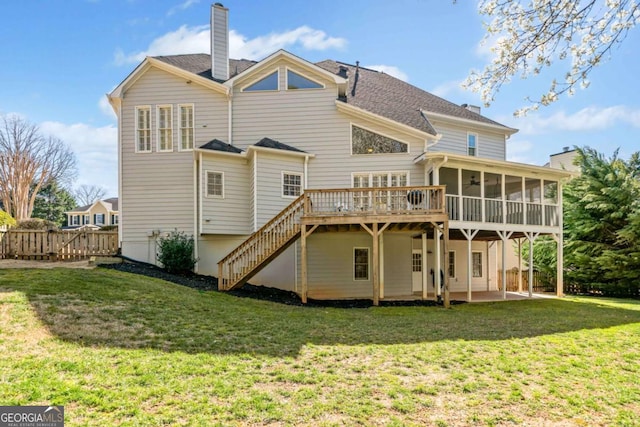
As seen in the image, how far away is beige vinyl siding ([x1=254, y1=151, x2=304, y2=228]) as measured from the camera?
13.6m

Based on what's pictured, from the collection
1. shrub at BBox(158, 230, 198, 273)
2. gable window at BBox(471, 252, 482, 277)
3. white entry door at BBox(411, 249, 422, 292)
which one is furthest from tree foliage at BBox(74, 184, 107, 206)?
gable window at BBox(471, 252, 482, 277)

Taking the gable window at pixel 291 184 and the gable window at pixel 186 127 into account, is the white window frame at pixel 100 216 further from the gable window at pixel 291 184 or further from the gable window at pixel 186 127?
the gable window at pixel 291 184

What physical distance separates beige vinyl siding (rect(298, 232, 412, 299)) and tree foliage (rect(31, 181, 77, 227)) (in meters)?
39.3

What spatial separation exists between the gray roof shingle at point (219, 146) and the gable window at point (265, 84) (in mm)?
2335

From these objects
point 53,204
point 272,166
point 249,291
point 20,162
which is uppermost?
point 20,162

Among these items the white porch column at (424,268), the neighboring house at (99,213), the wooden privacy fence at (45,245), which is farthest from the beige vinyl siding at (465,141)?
the neighboring house at (99,213)

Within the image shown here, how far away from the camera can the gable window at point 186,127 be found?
14.6 metres

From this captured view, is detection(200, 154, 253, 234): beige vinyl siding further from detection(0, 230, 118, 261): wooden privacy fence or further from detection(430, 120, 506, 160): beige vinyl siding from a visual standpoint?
detection(430, 120, 506, 160): beige vinyl siding

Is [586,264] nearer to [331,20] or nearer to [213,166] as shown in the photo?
[331,20]

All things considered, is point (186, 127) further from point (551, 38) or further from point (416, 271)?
point (551, 38)

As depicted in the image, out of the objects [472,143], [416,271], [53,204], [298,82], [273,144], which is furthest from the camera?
[53,204]

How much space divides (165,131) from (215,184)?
3112 millimetres

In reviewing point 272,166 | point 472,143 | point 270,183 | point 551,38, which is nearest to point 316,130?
point 272,166

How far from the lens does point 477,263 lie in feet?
58.0
